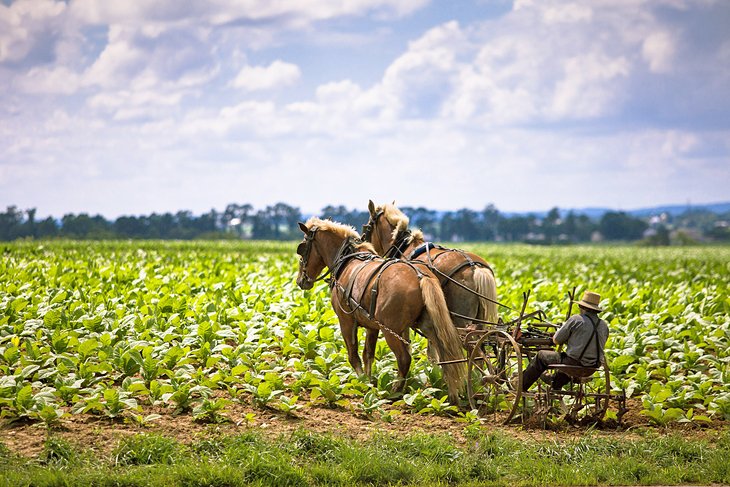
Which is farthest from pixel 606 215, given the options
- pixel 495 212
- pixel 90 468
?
pixel 90 468

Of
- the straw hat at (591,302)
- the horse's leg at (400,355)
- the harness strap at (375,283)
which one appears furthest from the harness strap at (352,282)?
the straw hat at (591,302)

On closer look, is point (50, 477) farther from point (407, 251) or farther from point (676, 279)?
point (676, 279)

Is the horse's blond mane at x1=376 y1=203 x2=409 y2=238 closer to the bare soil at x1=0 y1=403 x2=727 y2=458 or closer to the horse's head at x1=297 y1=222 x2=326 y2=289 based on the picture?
the horse's head at x1=297 y1=222 x2=326 y2=289

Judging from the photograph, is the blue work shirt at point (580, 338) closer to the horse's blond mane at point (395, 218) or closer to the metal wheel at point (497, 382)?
the metal wheel at point (497, 382)

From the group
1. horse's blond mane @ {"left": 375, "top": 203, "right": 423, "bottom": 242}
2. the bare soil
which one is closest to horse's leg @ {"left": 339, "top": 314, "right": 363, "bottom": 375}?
the bare soil

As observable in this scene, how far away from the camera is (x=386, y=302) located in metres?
8.76

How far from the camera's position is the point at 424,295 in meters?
8.57

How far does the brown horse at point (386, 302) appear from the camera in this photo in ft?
27.9

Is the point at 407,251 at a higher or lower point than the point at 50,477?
higher

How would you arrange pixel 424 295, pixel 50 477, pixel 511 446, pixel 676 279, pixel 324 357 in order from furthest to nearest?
pixel 676 279 < pixel 324 357 < pixel 424 295 < pixel 511 446 < pixel 50 477

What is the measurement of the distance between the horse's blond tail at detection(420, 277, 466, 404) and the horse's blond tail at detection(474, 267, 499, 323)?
99 centimetres

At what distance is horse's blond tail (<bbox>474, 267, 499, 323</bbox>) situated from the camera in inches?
370

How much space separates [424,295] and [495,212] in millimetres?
148627

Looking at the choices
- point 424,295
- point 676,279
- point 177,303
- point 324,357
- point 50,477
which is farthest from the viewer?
point 676,279
